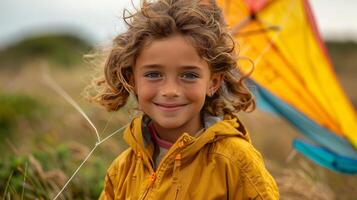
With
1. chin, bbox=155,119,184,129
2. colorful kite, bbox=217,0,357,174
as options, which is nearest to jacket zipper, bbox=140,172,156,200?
chin, bbox=155,119,184,129

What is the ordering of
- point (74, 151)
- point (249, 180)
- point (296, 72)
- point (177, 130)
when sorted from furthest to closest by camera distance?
point (74, 151) < point (296, 72) < point (177, 130) < point (249, 180)

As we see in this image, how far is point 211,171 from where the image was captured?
253 cm

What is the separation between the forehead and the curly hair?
0.02m

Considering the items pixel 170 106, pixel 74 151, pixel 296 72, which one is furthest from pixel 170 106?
pixel 74 151

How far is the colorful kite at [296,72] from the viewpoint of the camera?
4.34m

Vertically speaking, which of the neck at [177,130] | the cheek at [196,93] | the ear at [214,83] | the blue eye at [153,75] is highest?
the blue eye at [153,75]

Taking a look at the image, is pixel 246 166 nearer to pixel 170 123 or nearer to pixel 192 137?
pixel 192 137

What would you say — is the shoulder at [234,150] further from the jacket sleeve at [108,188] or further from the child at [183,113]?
the jacket sleeve at [108,188]

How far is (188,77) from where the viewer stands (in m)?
2.56

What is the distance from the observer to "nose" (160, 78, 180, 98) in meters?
2.51

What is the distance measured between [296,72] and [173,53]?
2180mm

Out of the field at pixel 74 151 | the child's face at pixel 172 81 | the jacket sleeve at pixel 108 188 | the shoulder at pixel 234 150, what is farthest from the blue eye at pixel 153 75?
the jacket sleeve at pixel 108 188

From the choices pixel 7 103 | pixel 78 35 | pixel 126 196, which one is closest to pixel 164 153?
pixel 126 196

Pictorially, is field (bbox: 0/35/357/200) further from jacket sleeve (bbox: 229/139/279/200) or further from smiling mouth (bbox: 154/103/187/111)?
jacket sleeve (bbox: 229/139/279/200)
